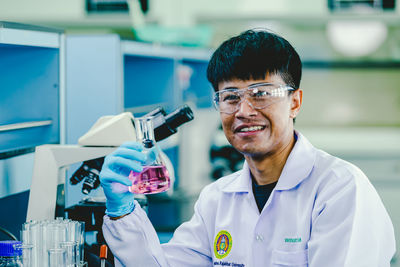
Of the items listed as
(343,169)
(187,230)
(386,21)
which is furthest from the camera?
(386,21)

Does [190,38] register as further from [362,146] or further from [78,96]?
[78,96]

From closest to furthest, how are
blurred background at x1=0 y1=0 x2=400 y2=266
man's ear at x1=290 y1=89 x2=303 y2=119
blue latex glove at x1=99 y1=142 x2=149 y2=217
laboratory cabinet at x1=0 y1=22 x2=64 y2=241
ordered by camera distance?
blue latex glove at x1=99 y1=142 x2=149 y2=217 < man's ear at x1=290 y1=89 x2=303 y2=119 < laboratory cabinet at x1=0 y1=22 x2=64 y2=241 < blurred background at x1=0 y1=0 x2=400 y2=266

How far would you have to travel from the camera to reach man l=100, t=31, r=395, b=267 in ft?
4.06

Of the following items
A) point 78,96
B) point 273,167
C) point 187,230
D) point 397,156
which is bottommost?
point 397,156

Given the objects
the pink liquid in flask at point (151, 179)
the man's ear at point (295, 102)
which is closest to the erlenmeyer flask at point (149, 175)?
the pink liquid in flask at point (151, 179)

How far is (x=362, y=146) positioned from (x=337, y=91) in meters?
1.25

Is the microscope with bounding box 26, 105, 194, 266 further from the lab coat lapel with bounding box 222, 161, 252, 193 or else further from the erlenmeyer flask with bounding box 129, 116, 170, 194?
the lab coat lapel with bounding box 222, 161, 252, 193

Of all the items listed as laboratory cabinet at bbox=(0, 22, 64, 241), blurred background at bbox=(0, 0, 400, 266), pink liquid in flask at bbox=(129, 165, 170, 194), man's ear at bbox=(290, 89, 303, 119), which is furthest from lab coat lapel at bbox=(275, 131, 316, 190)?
laboratory cabinet at bbox=(0, 22, 64, 241)

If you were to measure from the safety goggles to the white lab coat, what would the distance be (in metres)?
0.17

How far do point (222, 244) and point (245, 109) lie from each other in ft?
1.32

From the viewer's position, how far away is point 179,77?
3.23 meters

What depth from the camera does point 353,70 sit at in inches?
224

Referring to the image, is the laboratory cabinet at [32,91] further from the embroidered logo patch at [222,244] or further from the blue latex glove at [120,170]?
the embroidered logo patch at [222,244]

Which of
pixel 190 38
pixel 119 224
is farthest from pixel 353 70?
pixel 119 224
